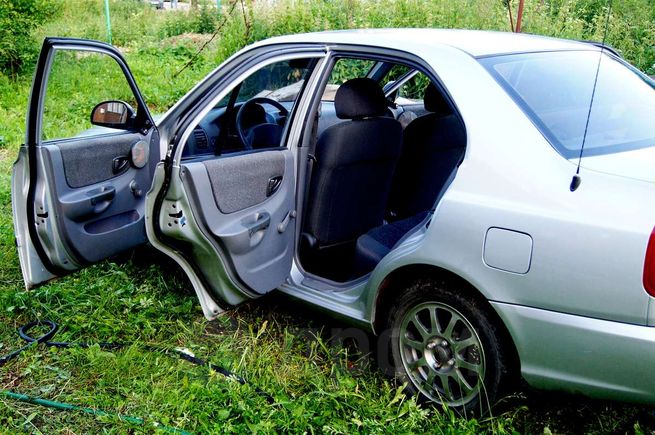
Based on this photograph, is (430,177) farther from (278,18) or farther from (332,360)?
(278,18)

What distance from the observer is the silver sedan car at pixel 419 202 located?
237 centimetres

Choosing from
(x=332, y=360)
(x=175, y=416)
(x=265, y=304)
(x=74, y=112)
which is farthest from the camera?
(x=74, y=112)

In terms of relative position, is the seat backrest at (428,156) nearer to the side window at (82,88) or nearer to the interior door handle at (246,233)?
the interior door handle at (246,233)

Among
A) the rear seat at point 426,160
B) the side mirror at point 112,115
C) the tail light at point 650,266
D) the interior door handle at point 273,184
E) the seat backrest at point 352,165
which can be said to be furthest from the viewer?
the rear seat at point 426,160

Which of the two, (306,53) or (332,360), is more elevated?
(306,53)

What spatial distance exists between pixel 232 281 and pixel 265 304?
2.72 feet

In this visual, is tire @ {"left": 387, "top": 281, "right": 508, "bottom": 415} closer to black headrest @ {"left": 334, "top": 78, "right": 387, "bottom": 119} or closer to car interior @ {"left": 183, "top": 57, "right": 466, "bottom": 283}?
car interior @ {"left": 183, "top": 57, "right": 466, "bottom": 283}

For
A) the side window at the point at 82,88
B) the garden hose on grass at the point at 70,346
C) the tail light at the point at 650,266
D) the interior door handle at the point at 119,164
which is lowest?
the garden hose on grass at the point at 70,346

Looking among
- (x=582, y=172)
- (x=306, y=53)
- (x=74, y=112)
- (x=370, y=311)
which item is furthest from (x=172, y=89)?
(x=582, y=172)

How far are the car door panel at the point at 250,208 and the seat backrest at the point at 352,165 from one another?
197mm

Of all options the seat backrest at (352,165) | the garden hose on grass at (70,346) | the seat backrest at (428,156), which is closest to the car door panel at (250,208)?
the seat backrest at (352,165)

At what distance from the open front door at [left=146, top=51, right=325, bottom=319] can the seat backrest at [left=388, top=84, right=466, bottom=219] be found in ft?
2.77

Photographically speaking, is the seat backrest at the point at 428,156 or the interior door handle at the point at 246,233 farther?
the seat backrest at the point at 428,156

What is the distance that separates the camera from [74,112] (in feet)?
28.9
